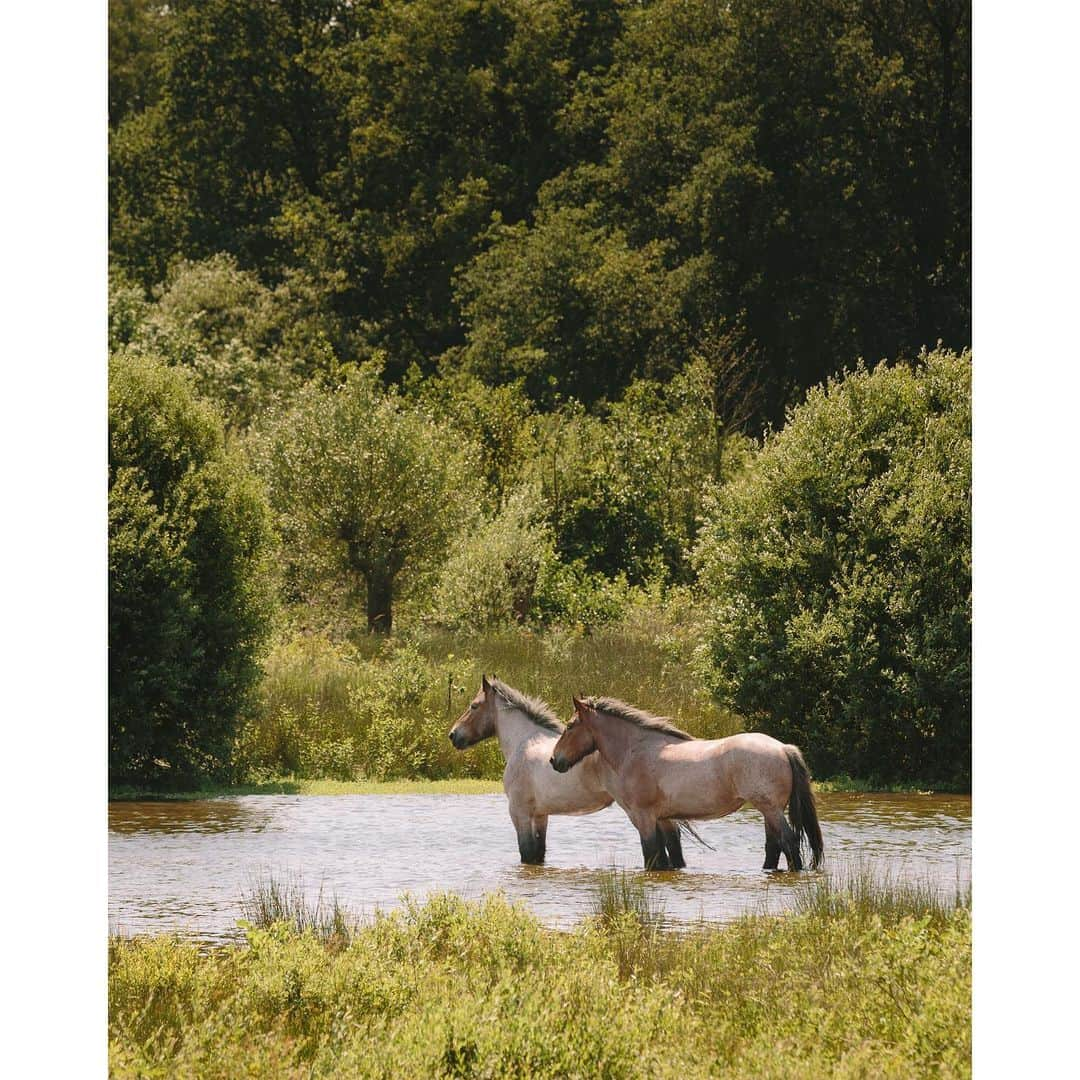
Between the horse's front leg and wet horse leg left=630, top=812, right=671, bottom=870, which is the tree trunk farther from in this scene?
wet horse leg left=630, top=812, right=671, bottom=870

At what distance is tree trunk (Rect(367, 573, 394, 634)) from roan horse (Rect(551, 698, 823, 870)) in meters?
9.14

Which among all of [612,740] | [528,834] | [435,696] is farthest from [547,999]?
[435,696]

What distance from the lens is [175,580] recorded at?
39.8 feet

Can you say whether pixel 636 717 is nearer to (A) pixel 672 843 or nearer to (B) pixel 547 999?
(A) pixel 672 843

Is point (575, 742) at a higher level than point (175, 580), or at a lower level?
lower

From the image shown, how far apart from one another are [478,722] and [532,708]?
54 cm

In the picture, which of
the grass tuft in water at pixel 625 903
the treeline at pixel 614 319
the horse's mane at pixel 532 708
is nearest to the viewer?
the grass tuft in water at pixel 625 903

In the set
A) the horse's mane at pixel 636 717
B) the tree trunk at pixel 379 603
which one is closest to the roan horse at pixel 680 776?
the horse's mane at pixel 636 717

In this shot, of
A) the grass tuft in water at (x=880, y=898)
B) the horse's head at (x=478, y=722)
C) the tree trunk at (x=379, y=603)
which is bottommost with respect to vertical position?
the grass tuft in water at (x=880, y=898)

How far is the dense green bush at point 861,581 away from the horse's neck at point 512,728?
234cm

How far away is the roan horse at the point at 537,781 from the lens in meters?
9.77

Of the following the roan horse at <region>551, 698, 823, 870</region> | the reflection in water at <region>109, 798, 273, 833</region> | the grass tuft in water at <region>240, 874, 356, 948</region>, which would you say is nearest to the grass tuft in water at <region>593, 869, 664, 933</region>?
the roan horse at <region>551, 698, 823, 870</region>

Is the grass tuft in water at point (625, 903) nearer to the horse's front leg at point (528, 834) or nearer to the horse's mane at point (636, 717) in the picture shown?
the horse's front leg at point (528, 834)

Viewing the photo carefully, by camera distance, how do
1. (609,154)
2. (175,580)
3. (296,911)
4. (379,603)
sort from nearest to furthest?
(296,911)
(609,154)
(175,580)
(379,603)
